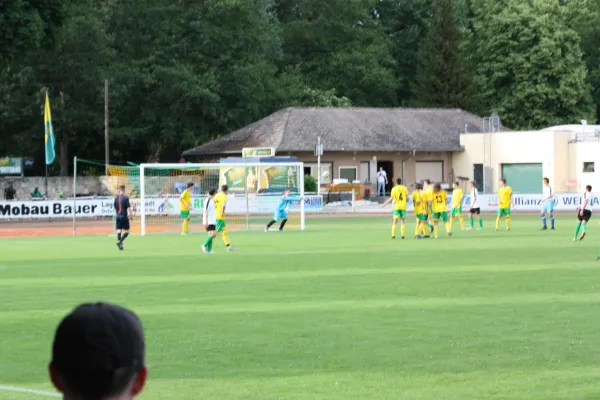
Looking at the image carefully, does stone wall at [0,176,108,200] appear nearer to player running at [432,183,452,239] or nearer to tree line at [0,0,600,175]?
tree line at [0,0,600,175]

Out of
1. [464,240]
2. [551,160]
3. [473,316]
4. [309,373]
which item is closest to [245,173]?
[464,240]

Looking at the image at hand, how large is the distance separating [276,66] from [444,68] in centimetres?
1316

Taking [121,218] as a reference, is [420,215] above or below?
below

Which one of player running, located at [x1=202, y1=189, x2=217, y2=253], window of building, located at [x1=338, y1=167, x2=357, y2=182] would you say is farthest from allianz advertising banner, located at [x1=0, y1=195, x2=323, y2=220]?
window of building, located at [x1=338, y1=167, x2=357, y2=182]

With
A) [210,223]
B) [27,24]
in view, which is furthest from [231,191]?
[210,223]

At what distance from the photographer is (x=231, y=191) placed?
49.8 metres

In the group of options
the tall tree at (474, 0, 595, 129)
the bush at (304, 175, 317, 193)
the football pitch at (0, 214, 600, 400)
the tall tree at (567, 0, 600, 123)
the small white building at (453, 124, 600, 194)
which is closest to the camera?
the football pitch at (0, 214, 600, 400)

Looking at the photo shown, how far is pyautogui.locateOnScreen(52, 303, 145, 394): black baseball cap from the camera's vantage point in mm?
3152

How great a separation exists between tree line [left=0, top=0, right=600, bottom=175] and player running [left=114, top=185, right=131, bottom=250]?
3230cm

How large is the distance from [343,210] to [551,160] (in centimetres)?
1599

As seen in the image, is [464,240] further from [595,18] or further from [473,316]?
[595,18]

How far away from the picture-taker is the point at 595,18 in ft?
305

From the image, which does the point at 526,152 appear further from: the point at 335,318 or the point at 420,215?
the point at 335,318

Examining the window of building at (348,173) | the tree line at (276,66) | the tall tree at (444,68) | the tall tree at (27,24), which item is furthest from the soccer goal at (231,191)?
the tall tree at (444,68)
